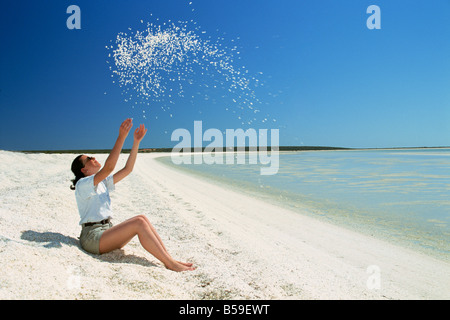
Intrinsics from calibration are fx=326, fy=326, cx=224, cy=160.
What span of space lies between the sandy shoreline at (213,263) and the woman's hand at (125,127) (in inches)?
58.1

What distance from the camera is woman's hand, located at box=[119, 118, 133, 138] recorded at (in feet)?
12.1

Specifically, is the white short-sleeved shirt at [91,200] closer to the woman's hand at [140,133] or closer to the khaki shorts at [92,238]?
the khaki shorts at [92,238]

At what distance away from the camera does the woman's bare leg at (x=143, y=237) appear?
12.8ft

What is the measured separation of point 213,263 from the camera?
13.8 feet

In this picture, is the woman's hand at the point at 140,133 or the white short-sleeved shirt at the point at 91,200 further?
the woman's hand at the point at 140,133

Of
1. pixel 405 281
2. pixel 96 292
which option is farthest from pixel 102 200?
pixel 405 281

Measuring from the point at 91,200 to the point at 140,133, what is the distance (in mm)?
1049

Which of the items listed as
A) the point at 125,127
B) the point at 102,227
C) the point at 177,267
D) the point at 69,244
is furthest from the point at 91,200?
the point at 177,267

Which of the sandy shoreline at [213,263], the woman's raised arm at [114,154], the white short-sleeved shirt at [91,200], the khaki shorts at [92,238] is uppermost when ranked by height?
the woman's raised arm at [114,154]

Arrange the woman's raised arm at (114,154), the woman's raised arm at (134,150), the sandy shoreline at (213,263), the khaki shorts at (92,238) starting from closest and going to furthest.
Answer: the sandy shoreline at (213,263), the woman's raised arm at (114,154), the khaki shorts at (92,238), the woman's raised arm at (134,150)

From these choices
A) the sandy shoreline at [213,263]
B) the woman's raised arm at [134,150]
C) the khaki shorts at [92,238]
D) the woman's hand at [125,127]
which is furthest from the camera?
the woman's raised arm at [134,150]

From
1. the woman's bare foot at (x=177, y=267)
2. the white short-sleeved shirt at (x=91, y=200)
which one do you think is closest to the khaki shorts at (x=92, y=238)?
the white short-sleeved shirt at (x=91, y=200)
